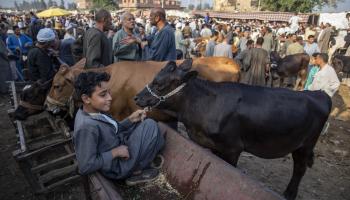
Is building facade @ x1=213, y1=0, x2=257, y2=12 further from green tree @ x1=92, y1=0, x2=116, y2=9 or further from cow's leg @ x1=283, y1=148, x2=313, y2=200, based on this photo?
cow's leg @ x1=283, y1=148, x2=313, y2=200

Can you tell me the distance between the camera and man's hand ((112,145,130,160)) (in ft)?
8.98

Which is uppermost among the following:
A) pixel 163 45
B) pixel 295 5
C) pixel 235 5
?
pixel 235 5

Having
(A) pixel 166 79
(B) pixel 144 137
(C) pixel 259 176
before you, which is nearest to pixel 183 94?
(A) pixel 166 79

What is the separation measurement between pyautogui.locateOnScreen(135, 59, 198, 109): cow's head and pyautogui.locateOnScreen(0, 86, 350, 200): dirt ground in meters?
2.42

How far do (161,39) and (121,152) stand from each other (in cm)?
288

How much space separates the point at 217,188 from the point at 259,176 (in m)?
2.58

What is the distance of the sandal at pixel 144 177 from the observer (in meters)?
3.00

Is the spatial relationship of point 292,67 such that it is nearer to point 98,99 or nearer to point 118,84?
point 118,84

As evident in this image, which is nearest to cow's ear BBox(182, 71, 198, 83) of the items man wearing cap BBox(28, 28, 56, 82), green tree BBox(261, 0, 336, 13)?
man wearing cap BBox(28, 28, 56, 82)

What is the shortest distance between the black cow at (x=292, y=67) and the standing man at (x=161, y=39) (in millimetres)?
6692

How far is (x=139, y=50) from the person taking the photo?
5.20 m

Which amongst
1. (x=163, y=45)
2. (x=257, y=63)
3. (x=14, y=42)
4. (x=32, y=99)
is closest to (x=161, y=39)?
(x=163, y=45)

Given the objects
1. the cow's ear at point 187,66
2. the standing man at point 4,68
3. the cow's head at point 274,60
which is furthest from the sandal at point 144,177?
the cow's head at point 274,60

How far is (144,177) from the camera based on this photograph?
309 centimetres
